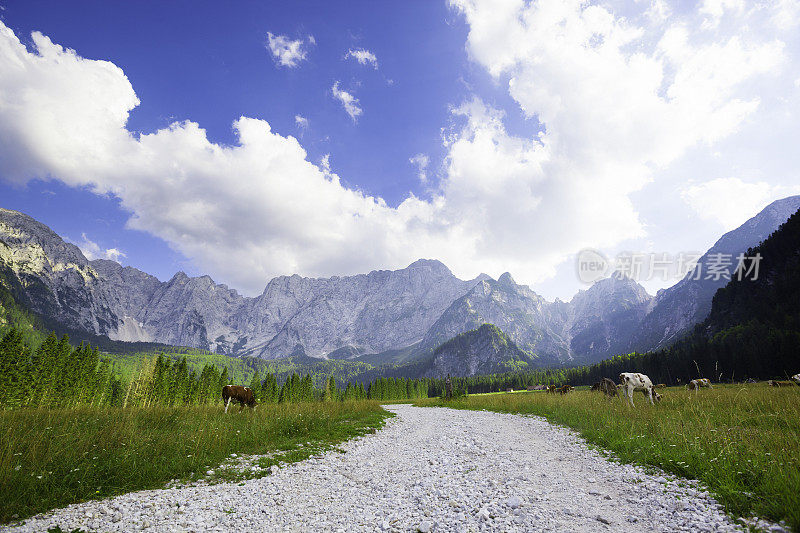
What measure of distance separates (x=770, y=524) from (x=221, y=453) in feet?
45.9

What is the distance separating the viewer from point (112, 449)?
9562 mm

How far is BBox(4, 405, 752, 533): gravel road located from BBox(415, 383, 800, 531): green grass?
660mm

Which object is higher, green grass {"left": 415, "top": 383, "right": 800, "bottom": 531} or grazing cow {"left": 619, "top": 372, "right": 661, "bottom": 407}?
grazing cow {"left": 619, "top": 372, "right": 661, "bottom": 407}

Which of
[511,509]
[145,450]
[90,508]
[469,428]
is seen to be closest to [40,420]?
[145,450]

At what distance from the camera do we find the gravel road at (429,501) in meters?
6.23

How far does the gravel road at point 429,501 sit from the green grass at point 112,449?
791 millimetres

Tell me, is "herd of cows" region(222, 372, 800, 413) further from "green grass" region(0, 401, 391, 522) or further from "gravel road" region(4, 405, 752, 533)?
"gravel road" region(4, 405, 752, 533)

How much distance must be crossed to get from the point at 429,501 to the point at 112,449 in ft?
31.9

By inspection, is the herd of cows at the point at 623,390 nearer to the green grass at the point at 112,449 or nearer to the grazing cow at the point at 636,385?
the grazing cow at the point at 636,385

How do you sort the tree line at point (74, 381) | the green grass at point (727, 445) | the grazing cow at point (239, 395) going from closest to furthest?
the green grass at point (727, 445) → the grazing cow at point (239, 395) → the tree line at point (74, 381)

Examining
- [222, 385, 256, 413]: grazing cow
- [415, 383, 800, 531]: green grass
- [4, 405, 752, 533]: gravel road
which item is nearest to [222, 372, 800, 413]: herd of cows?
[222, 385, 256, 413]: grazing cow

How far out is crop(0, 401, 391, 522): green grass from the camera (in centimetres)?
711

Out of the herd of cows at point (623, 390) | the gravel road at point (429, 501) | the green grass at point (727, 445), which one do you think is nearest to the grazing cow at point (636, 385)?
the herd of cows at point (623, 390)

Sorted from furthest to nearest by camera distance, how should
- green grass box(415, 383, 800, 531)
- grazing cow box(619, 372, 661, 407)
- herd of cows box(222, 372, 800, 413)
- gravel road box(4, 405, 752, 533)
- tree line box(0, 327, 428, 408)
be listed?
tree line box(0, 327, 428, 408)
herd of cows box(222, 372, 800, 413)
grazing cow box(619, 372, 661, 407)
gravel road box(4, 405, 752, 533)
green grass box(415, 383, 800, 531)
